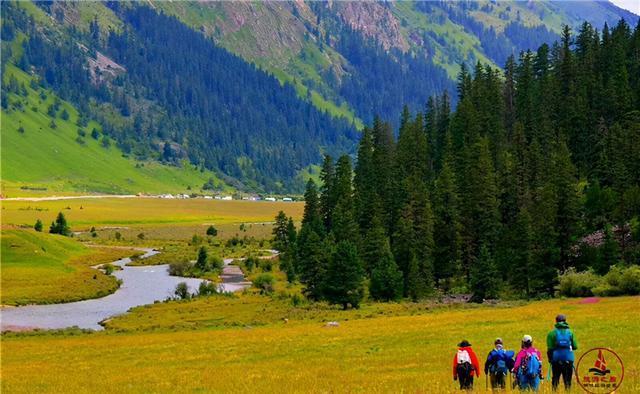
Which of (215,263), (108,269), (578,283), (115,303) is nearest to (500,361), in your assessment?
(578,283)

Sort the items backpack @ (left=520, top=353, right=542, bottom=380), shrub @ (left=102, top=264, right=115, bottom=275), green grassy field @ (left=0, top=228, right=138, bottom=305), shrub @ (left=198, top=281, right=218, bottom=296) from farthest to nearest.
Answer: shrub @ (left=102, top=264, right=115, bottom=275) < shrub @ (left=198, top=281, right=218, bottom=296) < green grassy field @ (left=0, top=228, right=138, bottom=305) < backpack @ (left=520, top=353, right=542, bottom=380)

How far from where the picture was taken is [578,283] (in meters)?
72.6

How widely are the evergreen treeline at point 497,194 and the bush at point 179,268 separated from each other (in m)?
18.2

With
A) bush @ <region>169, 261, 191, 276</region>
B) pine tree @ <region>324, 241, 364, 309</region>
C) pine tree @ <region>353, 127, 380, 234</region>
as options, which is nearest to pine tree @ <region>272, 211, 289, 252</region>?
bush @ <region>169, 261, 191, 276</region>

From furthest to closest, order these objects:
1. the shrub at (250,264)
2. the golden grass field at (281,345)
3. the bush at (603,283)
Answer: the shrub at (250,264) → the bush at (603,283) → the golden grass field at (281,345)

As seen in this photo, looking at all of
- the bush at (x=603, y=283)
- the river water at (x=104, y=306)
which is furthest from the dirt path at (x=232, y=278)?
the bush at (x=603, y=283)

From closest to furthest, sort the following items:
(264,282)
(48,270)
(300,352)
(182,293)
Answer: (300,352) → (182,293) → (264,282) → (48,270)

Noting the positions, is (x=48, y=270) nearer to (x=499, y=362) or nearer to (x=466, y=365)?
(x=466, y=365)

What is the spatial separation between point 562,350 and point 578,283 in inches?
2143

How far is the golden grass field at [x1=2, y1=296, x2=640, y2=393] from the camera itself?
3170 centimetres

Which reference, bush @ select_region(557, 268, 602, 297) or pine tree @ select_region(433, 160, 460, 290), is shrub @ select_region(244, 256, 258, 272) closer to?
pine tree @ select_region(433, 160, 460, 290)

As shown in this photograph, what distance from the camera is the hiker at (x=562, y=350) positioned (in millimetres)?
21656

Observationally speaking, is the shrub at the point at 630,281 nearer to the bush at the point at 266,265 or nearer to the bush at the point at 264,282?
the bush at the point at 264,282

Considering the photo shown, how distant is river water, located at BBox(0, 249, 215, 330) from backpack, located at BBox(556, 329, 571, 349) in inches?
2383
